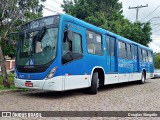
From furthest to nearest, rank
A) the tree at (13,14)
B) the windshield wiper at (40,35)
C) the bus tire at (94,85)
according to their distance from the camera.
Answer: the tree at (13,14), the bus tire at (94,85), the windshield wiper at (40,35)

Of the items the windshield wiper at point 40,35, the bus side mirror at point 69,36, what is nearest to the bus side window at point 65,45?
the bus side mirror at point 69,36

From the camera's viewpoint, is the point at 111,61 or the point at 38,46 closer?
the point at 38,46

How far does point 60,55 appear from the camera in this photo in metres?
9.45

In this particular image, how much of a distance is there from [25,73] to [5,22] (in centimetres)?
841

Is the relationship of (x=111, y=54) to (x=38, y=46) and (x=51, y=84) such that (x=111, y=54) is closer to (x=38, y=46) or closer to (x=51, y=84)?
(x=38, y=46)

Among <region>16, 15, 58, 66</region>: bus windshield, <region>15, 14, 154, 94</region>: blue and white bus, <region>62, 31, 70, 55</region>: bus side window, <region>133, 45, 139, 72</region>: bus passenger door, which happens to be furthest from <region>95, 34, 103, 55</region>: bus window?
<region>133, 45, 139, 72</region>: bus passenger door

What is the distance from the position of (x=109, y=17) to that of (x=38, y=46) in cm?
2687

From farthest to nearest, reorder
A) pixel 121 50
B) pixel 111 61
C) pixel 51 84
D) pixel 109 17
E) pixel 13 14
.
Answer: pixel 109 17 → pixel 13 14 → pixel 121 50 → pixel 111 61 → pixel 51 84

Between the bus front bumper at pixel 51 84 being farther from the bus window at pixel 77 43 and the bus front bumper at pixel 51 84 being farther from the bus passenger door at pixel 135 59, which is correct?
the bus passenger door at pixel 135 59

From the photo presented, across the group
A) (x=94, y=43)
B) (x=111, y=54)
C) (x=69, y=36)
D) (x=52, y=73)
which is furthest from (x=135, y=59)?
(x=52, y=73)

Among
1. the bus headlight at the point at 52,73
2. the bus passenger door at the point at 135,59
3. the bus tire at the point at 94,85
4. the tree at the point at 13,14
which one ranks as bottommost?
the bus tire at the point at 94,85

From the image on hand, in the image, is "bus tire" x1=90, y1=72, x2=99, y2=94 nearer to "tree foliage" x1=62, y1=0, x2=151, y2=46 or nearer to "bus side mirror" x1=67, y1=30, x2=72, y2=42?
"bus side mirror" x1=67, y1=30, x2=72, y2=42

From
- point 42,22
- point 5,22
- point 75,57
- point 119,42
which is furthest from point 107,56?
point 5,22

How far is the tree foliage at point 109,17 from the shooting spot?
32.1 m
